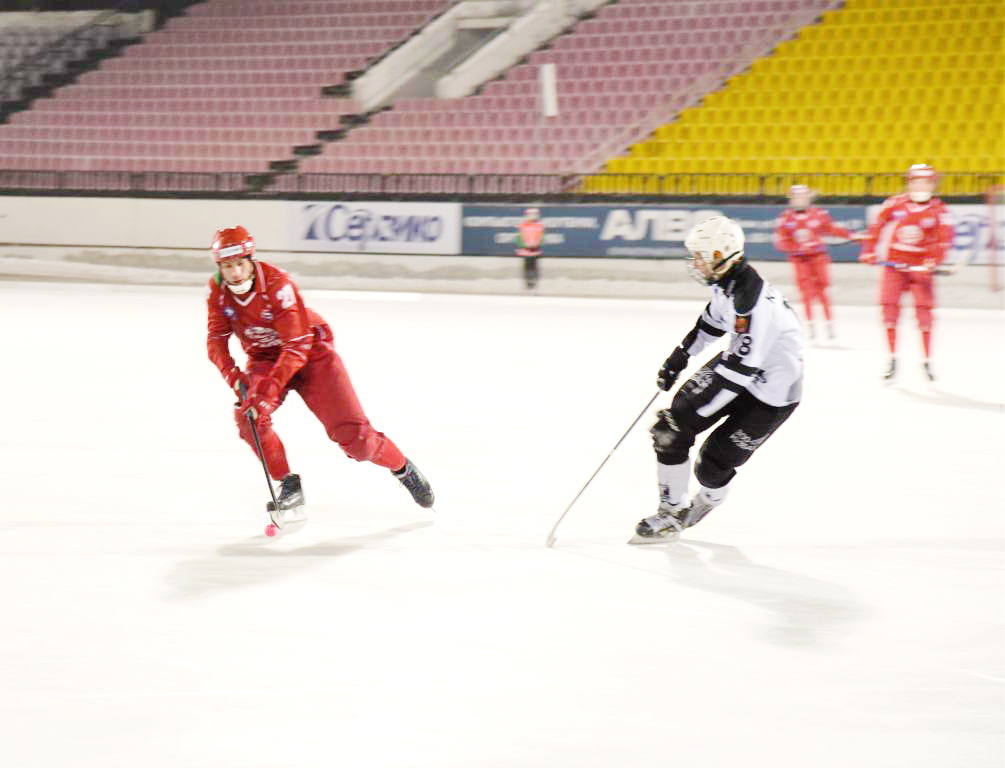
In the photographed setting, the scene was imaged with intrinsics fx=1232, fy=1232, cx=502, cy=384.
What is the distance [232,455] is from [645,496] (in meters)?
2.36

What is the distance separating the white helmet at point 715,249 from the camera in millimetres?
4793

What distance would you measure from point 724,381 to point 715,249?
0.52 metres

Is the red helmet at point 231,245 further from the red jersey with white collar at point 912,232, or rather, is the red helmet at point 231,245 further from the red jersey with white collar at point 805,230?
the red jersey with white collar at point 805,230

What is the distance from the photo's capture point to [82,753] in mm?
3033

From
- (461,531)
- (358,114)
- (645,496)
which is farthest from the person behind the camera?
(358,114)

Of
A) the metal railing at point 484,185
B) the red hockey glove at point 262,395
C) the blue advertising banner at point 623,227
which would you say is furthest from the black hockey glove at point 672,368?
the metal railing at point 484,185

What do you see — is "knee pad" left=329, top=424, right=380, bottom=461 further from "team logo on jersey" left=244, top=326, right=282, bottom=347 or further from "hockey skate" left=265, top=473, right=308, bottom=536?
"team logo on jersey" left=244, top=326, right=282, bottom=347

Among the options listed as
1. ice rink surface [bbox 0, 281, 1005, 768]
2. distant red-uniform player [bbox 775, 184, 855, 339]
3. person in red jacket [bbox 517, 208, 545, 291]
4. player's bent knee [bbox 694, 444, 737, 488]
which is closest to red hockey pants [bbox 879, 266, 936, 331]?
ice rink surface [bbox 0, 281, 1005, 768]

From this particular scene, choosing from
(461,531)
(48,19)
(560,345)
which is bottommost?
(560,345)

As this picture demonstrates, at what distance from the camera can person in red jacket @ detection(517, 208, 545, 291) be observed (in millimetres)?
18438

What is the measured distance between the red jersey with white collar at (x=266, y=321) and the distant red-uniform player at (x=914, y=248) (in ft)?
20.8

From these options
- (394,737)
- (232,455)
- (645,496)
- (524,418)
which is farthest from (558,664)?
(524,418)

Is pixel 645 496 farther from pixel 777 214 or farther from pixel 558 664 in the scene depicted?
pixel 777 214

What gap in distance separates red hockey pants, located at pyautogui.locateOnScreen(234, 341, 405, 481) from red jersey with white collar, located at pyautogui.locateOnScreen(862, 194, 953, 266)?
249 inches
